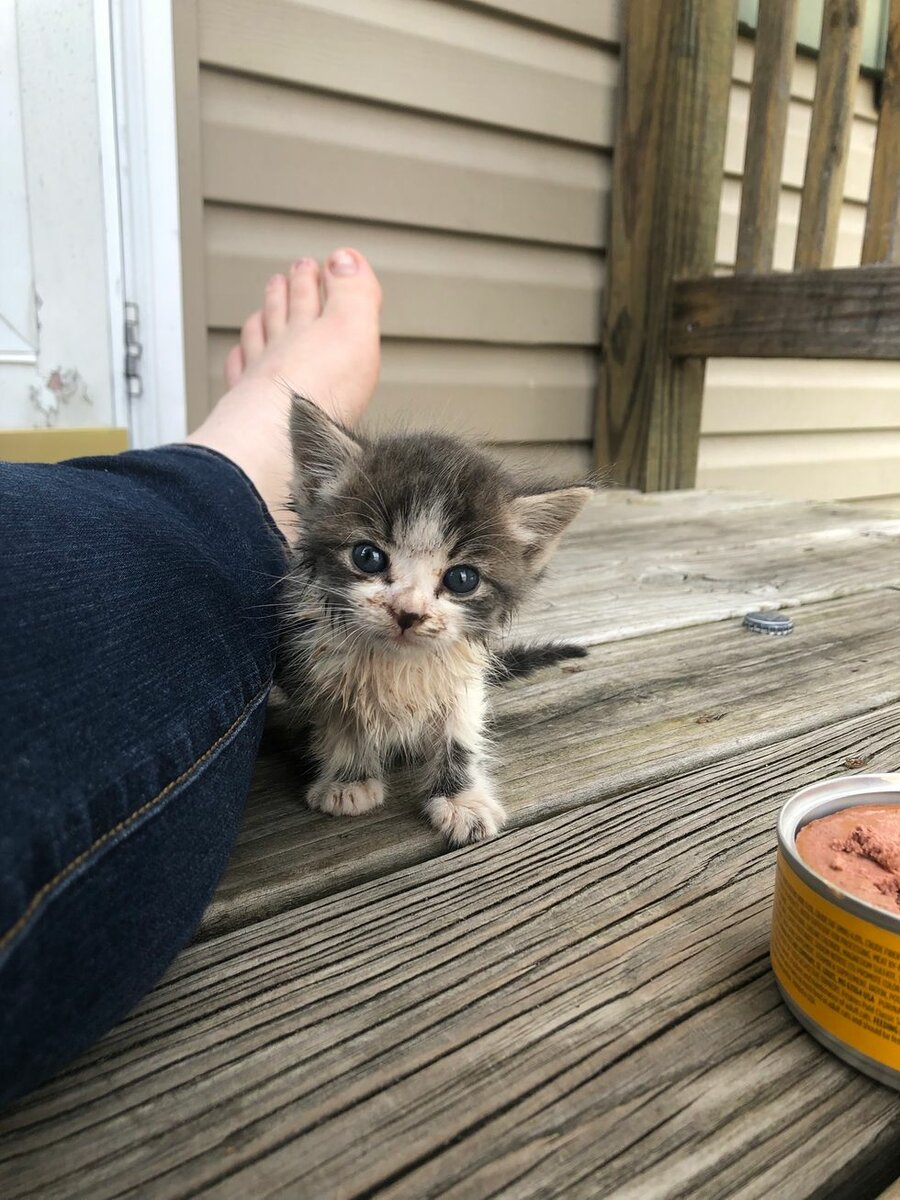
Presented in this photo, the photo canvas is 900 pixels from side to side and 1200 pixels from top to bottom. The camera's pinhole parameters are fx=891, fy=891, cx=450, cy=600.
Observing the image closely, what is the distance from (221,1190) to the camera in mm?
594

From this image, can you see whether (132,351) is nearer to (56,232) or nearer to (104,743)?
(56,232)

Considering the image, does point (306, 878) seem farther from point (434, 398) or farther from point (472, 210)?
point (472, 210)

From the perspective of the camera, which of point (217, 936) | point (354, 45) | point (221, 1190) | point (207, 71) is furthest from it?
point (354, 45)

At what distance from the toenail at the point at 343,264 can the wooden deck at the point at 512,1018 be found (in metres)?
1.67

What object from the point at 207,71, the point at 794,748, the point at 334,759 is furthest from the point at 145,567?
the point at 207,71

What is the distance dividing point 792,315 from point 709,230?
0.62 meters

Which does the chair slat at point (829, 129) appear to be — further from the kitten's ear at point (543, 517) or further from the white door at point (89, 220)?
the kitten's ear at point (543, 517)

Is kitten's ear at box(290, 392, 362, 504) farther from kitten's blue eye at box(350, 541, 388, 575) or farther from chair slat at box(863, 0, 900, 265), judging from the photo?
chair slat at box(863, 0, 900, 265)

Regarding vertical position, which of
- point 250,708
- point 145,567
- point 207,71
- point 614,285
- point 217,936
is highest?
point 207,71

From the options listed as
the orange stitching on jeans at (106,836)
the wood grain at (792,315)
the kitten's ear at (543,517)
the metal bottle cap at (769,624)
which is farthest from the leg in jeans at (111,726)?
the wood grain at (792,315)

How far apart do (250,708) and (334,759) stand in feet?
0.70

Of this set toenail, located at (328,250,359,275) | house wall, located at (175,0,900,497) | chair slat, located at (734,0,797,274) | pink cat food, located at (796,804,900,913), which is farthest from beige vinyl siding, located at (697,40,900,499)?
pink cat food, located at (796,804,900,913)

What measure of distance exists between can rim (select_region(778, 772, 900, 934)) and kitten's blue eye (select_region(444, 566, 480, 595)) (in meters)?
0.45

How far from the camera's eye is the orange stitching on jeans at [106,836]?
56cm
